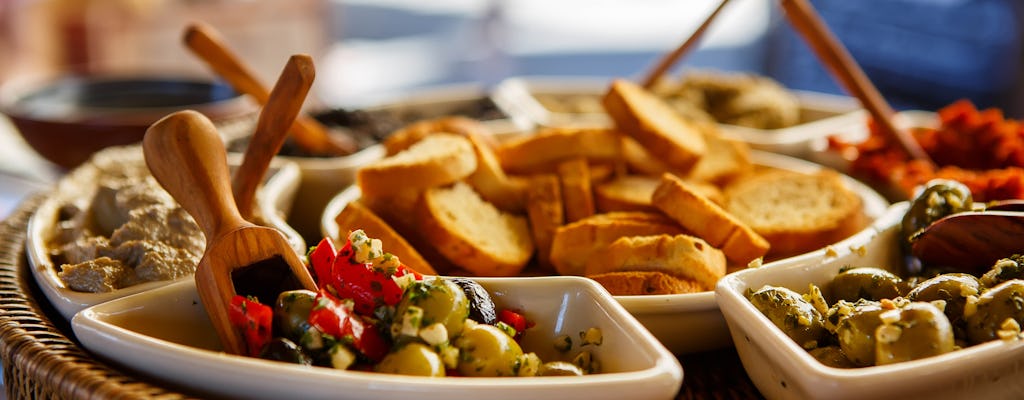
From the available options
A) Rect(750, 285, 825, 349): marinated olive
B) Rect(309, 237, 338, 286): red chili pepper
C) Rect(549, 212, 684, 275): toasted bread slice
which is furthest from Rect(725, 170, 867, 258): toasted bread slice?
Rect(309, 237, 338, 286): red chili pepper

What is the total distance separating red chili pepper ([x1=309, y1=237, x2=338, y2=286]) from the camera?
99 cm

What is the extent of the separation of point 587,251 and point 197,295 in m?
0.49

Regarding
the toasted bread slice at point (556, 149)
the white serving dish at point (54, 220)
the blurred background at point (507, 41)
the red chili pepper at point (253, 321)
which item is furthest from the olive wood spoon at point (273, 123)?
the blurred background at point (507, 41)

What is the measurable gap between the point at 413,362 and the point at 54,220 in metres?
0.75

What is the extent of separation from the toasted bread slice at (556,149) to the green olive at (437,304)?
589 mm

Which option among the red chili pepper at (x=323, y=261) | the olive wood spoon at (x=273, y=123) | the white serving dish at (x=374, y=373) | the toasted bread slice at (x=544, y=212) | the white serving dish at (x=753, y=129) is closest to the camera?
the white serving dish at (x=374, y=373)

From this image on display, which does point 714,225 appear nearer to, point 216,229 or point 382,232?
point 382,232

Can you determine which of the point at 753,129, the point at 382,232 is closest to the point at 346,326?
the point at 382,232

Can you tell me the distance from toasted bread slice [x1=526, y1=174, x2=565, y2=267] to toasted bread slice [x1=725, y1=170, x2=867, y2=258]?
Answer: 29 cm

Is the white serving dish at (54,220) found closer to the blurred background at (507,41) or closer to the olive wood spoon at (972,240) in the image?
the olive wood spoon at (972,240)

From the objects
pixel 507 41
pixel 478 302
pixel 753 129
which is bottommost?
pixel 507 41

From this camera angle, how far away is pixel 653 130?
4.79 feet

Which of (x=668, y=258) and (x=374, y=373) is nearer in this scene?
(x=374, y=373)

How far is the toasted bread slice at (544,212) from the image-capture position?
4.34 ft
